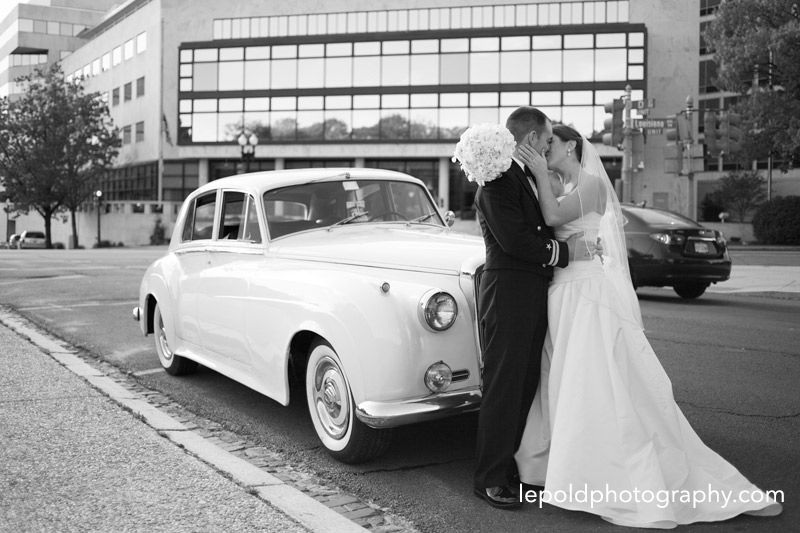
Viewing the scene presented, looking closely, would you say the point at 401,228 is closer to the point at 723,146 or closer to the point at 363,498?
the point at 363,498

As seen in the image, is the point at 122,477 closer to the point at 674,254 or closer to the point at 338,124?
the point at 674,254

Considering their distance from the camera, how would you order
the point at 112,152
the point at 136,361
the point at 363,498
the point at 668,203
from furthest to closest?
the point at 112,152, the point at 668,203, the point at 136,361, the point at 363,498

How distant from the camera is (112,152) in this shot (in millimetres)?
61594

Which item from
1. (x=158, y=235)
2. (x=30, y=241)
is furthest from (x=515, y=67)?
(x=30, y=241)

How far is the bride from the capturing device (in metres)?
3.85

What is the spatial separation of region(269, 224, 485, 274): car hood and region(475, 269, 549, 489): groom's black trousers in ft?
1.52

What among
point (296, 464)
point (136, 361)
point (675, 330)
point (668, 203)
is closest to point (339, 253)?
point (296, 464)

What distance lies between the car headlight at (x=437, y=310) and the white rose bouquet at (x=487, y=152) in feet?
2.21

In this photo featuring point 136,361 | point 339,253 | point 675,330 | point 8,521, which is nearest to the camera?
point 8,521

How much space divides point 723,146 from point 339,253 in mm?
17185

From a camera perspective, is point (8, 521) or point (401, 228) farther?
point (401, 228)

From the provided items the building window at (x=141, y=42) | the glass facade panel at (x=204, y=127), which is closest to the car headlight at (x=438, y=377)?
the glass facade panel at (x=204, y=127)

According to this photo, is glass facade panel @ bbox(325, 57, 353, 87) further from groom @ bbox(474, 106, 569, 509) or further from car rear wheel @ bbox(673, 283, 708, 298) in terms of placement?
groom @ bbox(474, 106, 569, 509)

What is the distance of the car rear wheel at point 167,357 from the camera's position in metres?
7.25
